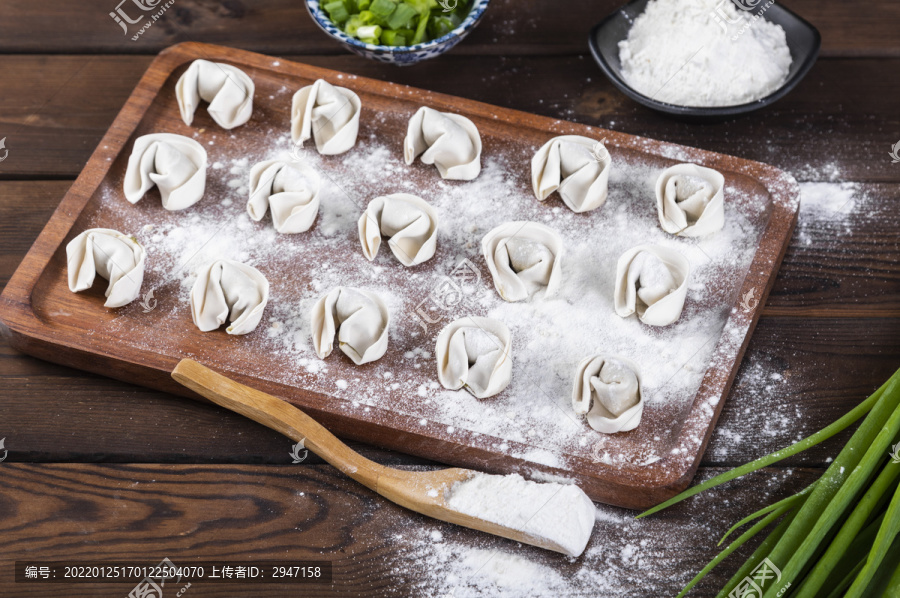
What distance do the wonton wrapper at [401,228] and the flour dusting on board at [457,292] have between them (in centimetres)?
3

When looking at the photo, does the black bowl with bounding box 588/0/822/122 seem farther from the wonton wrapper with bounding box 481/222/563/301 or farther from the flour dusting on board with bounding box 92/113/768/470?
the wonton wrapper with bounding box 481/222/563/301

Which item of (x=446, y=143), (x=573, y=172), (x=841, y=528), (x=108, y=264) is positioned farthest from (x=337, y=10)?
(x=841, y=528)

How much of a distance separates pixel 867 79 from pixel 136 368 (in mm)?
1790

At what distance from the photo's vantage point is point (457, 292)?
65.7 inches

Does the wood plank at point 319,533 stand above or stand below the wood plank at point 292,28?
below

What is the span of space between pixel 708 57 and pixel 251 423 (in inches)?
49.4

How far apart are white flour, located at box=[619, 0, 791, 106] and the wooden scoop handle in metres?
1.05

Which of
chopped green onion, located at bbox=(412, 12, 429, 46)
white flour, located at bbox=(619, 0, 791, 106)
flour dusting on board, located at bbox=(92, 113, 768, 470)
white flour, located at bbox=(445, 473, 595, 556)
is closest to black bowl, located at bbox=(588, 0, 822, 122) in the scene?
white flour, located at bbox=(619, 0, 791, 106)

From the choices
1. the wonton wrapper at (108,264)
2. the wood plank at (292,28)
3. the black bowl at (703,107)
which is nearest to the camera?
the wonton wrapper at (108,264)

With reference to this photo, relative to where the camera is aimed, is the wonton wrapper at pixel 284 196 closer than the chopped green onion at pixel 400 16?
Yes

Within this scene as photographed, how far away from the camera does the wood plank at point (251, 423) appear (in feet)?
5.05

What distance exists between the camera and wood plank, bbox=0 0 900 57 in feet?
6.90

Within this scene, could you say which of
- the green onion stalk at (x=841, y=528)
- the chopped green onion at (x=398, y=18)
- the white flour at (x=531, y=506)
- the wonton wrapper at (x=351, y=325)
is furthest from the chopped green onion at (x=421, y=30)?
the green onion stalk at (x=841, y=528)

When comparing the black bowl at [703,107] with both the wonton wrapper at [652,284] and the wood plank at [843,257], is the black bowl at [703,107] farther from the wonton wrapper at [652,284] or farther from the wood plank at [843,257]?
the wonton wrapper at [652,284]
